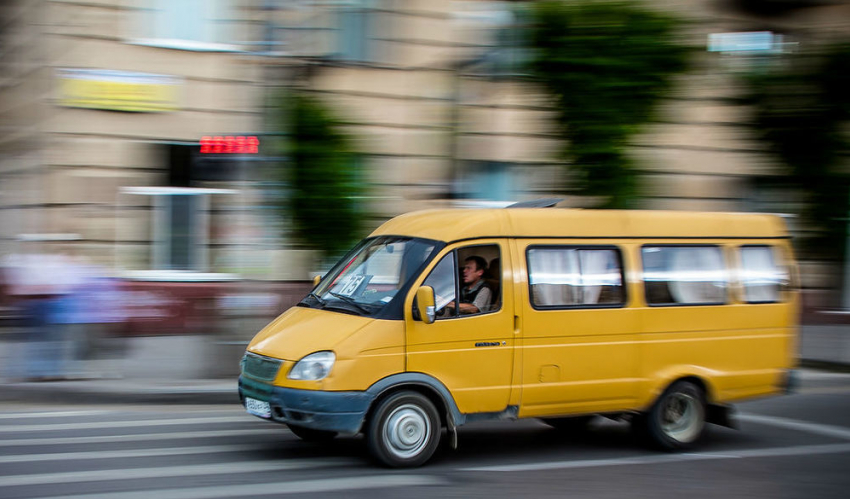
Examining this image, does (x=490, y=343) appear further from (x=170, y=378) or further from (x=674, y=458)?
(x=170, y=378)

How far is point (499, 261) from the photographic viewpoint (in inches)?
278

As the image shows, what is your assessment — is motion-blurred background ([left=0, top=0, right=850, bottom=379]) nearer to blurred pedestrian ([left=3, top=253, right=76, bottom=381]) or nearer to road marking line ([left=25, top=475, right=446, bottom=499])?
blurred pedestrian ([left=3, top=253, right=76, bottom=381])

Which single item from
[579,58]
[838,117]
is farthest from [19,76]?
[838,117]

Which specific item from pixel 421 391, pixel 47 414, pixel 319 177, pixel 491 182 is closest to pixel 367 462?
pixel 421 391

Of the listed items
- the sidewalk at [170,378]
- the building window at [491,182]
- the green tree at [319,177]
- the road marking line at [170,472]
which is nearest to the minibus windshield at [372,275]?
the road marking line at [170,472]

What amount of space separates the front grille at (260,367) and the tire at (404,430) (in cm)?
78

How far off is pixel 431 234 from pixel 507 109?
27.2 ft

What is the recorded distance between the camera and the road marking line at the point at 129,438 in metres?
7.45

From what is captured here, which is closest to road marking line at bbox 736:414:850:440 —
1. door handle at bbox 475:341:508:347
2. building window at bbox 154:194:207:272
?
door handle at bbox 475:341:508:347

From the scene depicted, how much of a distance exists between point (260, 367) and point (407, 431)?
1168mm

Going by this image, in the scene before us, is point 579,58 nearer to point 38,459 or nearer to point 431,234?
point 431,234

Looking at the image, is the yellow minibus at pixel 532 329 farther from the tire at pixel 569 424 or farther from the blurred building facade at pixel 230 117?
the blurred building facade at pixel 230 117

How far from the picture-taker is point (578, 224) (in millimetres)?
7473

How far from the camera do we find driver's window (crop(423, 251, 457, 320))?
6836 mm
